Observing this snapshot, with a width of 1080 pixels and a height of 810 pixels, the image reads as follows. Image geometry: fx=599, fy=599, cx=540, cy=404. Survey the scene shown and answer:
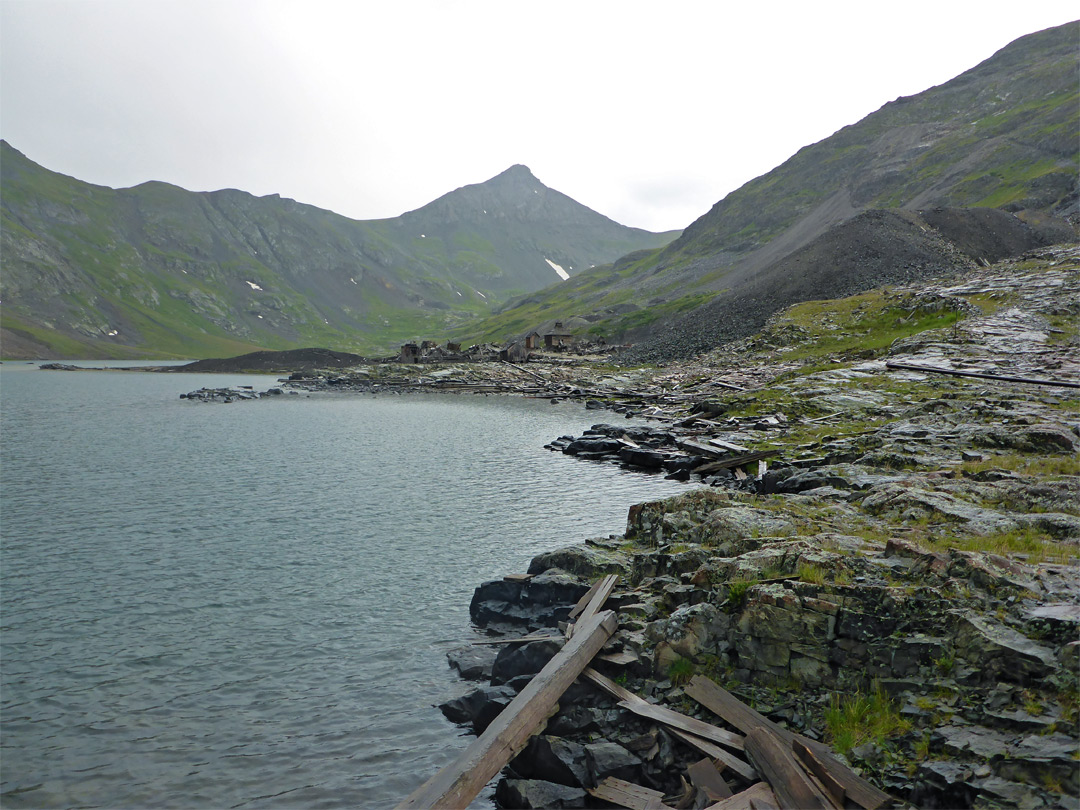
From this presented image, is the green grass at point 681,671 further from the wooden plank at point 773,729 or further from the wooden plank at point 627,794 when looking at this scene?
the wooden plank at point 627,794

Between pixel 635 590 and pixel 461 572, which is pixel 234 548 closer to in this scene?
pixel 461 572

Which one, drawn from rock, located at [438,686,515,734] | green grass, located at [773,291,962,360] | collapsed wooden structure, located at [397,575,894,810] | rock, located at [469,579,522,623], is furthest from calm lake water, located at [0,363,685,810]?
green grass, located at [773,291,962,360]

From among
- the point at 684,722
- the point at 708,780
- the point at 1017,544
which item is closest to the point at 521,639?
the point at 684,722

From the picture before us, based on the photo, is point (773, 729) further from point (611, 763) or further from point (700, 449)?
point (700, 449)

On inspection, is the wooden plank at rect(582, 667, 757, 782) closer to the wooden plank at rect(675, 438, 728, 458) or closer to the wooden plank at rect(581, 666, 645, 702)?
the wooden plank at rect(581, 666, 645, 702)

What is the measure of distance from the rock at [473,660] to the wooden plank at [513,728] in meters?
3.08

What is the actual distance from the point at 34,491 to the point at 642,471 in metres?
34.1

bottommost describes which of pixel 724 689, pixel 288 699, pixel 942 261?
pixel 288 699

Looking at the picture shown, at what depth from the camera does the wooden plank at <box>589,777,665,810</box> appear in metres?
9.16

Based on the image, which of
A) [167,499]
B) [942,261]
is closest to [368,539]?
[167,499]

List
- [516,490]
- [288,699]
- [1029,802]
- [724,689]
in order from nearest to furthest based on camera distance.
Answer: [1029,802] < [724,689] < [288,699] < [516,490]

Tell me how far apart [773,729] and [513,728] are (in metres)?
4.34

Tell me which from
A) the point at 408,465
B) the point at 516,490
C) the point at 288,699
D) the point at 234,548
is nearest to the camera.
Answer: the point at 288,699

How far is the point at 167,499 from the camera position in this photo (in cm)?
3134
